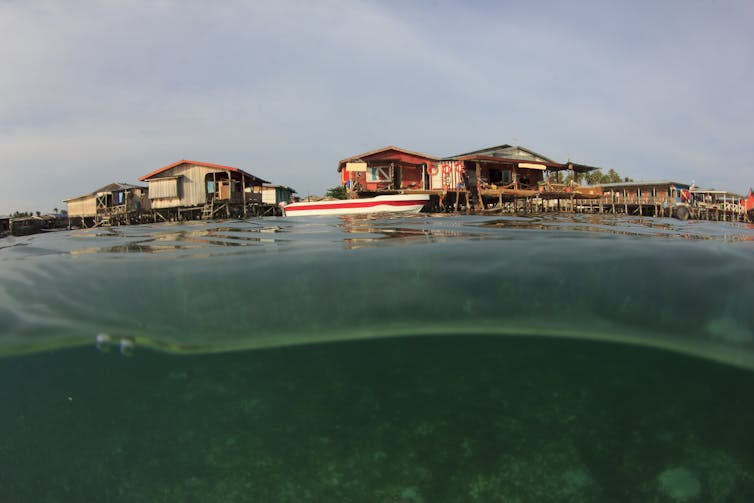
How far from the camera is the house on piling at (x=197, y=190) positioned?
34688 millimetres

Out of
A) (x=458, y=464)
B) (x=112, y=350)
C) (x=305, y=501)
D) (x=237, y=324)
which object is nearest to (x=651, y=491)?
(x=458, y=464)

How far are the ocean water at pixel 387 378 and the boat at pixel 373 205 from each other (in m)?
18.8

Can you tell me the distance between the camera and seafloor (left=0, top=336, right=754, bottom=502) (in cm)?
495

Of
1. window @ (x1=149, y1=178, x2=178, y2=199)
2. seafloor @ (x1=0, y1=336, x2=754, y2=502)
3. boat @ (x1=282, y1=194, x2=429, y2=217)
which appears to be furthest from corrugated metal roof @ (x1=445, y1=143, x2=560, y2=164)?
seafloor @ (x1=0, y1=336, x2=754, y2=502)

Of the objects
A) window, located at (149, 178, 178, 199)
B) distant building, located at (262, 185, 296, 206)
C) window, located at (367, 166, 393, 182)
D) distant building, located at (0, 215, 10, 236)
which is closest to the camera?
distant building, located at (0, 215, 10, 236)

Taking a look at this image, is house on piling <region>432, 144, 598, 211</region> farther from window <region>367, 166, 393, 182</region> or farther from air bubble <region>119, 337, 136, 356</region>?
air bubble <region>119, 337, 136, 356</region>

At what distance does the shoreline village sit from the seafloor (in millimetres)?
20347

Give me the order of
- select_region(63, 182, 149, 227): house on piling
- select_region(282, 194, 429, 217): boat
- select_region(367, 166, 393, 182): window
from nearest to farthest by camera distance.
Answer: select_region(282, 194, 429, 217): boat < select_region(367, 166, 393, 182): window < select_region(63, 182, 149, 227): house on piling

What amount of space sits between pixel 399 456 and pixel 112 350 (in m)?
3.75

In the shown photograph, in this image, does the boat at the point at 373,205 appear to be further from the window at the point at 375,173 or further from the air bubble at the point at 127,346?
the air bubble at the point at 127,346

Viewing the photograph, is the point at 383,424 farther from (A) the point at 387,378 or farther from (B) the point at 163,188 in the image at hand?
(B) the point at 163,188

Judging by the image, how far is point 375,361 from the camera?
19.4 feet

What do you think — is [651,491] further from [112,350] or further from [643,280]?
[112,350]

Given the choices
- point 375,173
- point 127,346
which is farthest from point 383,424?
point 375,173
